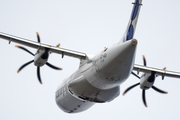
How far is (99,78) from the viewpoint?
16.1 metres

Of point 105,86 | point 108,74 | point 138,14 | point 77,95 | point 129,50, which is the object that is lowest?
point 77,95

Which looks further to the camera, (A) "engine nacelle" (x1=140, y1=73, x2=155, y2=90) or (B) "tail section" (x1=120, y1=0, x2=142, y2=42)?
(A) "engine nacelle" (x1=140, y1=73, x2=155, y2=90)

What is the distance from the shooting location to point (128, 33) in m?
16.6

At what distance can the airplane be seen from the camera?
48.9ft

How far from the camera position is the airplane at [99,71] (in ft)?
48.9

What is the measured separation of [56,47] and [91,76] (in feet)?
11.1

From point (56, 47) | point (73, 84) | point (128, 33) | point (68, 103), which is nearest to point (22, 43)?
point (56, 47)

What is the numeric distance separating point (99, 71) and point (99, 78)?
19.1 inches

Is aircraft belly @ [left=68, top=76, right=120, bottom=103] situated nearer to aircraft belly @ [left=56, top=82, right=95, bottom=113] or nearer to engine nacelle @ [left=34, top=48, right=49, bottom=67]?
aircraft belly @ [left=56, top=82, right=95, bottom=113]

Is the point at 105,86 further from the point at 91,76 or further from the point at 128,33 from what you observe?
the point at 128,33

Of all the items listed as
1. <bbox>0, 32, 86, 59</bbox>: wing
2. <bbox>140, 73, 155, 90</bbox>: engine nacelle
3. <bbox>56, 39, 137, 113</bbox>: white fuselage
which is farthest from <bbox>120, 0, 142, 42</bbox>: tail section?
<bbox>140, 73, 155, 90</bbox>: engine nacelle

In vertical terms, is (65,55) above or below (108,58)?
below

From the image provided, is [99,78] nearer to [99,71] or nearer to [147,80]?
[99,71]

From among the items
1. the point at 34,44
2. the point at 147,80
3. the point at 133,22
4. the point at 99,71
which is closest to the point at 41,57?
the point at 34,44
